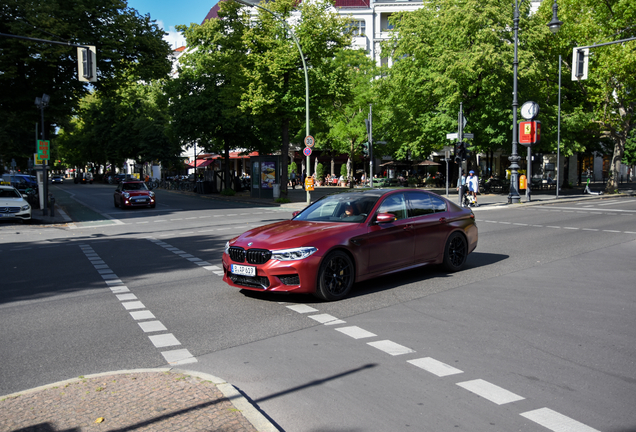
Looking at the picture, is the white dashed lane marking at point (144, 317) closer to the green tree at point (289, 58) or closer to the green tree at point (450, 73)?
the green tree at point (289, 58)

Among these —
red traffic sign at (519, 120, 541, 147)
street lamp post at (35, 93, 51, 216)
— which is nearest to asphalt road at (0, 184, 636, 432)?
street lamp post at (35, 93, 51, 216)

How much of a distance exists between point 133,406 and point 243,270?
3.67 m

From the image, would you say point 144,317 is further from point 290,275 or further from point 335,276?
point 335,276

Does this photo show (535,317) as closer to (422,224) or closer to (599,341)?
(599,341)

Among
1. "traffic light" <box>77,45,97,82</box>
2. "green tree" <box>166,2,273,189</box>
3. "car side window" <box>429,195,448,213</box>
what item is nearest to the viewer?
"car side window" <box>429,195,448,213</box>

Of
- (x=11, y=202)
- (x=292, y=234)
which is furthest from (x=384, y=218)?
(x=11, y=202)

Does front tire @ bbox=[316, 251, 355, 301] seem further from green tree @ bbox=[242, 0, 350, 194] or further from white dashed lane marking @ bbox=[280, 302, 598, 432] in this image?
green tree @ bbox=[242, 0, 350, 194]

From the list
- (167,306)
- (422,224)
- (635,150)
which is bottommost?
(167,306)

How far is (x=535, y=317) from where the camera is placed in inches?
265

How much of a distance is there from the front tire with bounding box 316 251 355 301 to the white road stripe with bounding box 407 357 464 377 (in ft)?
8.07

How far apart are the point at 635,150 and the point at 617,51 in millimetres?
43007

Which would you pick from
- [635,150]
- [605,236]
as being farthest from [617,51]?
[635,150]

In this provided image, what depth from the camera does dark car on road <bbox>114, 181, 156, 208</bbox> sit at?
97.3 feet

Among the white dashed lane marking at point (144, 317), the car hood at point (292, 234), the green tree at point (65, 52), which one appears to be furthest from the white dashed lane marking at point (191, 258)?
the green tree at point (65, 52)
